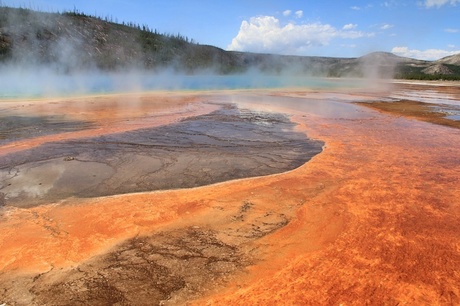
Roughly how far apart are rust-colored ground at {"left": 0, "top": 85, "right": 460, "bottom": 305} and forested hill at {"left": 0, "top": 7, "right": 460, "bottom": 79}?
50.2 meters

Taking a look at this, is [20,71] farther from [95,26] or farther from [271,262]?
[271,262]

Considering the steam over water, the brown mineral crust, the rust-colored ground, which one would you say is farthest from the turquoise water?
the rust-colored ground

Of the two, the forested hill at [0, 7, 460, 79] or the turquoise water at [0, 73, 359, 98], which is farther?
the forested hill at [0, 7, 460, 79]

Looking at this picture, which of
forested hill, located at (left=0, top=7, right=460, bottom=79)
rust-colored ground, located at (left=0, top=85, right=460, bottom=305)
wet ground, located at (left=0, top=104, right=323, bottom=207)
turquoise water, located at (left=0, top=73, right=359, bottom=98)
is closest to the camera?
rust-colored ground, located at (left=0, top=85, right=460, bottom=305)

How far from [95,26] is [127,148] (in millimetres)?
69588

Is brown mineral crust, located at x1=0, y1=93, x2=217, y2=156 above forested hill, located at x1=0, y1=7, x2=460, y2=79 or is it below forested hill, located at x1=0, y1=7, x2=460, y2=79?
below

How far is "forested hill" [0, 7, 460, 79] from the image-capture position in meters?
50.4

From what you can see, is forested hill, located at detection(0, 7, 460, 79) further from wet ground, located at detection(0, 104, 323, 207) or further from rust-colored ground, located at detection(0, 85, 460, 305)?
rust-colored ground, located at detection(0, 85, 460, 305)

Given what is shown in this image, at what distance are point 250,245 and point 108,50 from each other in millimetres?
68093

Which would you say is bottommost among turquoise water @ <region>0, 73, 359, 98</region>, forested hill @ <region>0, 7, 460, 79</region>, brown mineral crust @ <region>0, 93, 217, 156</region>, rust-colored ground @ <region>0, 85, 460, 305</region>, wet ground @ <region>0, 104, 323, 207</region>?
rust-colored ground @ <region>0, 85, 460, 305</region>

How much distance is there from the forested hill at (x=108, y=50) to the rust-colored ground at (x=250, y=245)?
50248mm

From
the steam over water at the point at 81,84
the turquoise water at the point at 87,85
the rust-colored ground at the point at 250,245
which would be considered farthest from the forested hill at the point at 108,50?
the rust-colored ground at the point at 250,245

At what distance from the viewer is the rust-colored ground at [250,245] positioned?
2.82 m

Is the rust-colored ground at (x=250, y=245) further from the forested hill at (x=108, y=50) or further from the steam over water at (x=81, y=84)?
the forested hill at (x=108, y=50)
